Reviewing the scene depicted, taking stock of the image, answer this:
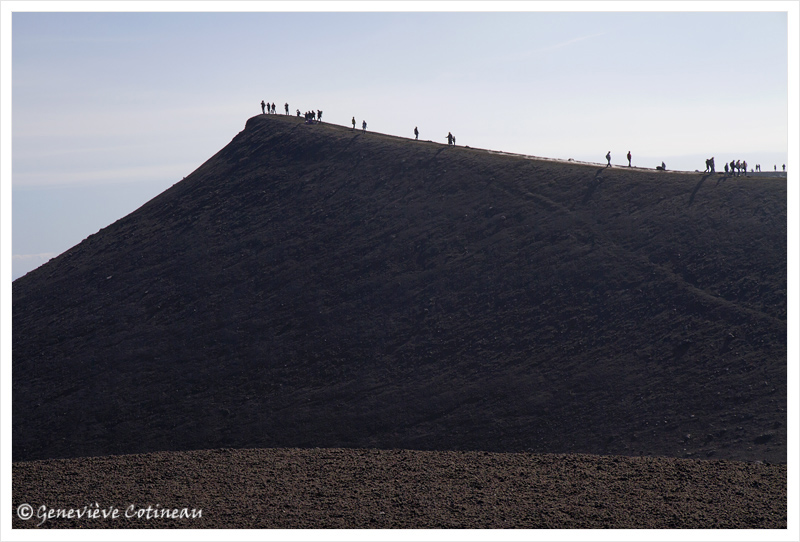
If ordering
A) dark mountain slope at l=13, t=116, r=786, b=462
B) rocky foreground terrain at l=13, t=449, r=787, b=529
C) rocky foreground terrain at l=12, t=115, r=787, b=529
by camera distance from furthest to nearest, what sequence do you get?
dark mountain slope at l=13, t=116, r=786, b=462 → rocky foreground terrain at l=12, t=115, r=787, b=529 → rocky foreground terrain at l=13, t=449, r=787, b=529

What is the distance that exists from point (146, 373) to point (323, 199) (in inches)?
926

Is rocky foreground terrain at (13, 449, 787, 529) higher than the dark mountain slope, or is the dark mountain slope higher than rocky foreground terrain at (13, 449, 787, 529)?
the dark mountain slope

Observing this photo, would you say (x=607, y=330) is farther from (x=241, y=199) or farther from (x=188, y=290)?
(x=241, y=199)

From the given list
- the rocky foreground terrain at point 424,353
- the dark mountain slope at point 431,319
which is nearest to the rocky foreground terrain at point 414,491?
the rocky foreground terrain at point 424,353

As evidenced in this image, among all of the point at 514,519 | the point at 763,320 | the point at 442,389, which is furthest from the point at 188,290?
the point at 763,320

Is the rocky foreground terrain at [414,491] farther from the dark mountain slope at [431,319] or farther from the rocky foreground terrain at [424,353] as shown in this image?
the dark mountain slope at [431,319]

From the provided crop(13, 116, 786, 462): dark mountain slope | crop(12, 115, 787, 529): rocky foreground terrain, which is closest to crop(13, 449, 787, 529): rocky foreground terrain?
crop(12, 115, 787, 529): rocky foreground terrain

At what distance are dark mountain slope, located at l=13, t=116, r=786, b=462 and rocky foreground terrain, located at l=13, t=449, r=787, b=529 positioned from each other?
3.27m

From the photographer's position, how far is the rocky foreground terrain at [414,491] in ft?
71.1

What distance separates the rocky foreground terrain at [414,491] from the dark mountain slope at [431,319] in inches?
129

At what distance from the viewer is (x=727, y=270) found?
40.2 m

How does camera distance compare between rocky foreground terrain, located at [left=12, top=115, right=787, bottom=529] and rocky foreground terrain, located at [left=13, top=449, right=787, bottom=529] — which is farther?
rocky foreground terrain, located at [left=12, top=115, right=787, bottom=529]

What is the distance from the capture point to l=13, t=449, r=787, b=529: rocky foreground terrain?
21.7m

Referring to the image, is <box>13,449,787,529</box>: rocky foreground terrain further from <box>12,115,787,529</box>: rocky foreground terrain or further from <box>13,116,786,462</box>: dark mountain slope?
<box>13,116,786,462</box>: dark mountain slope
